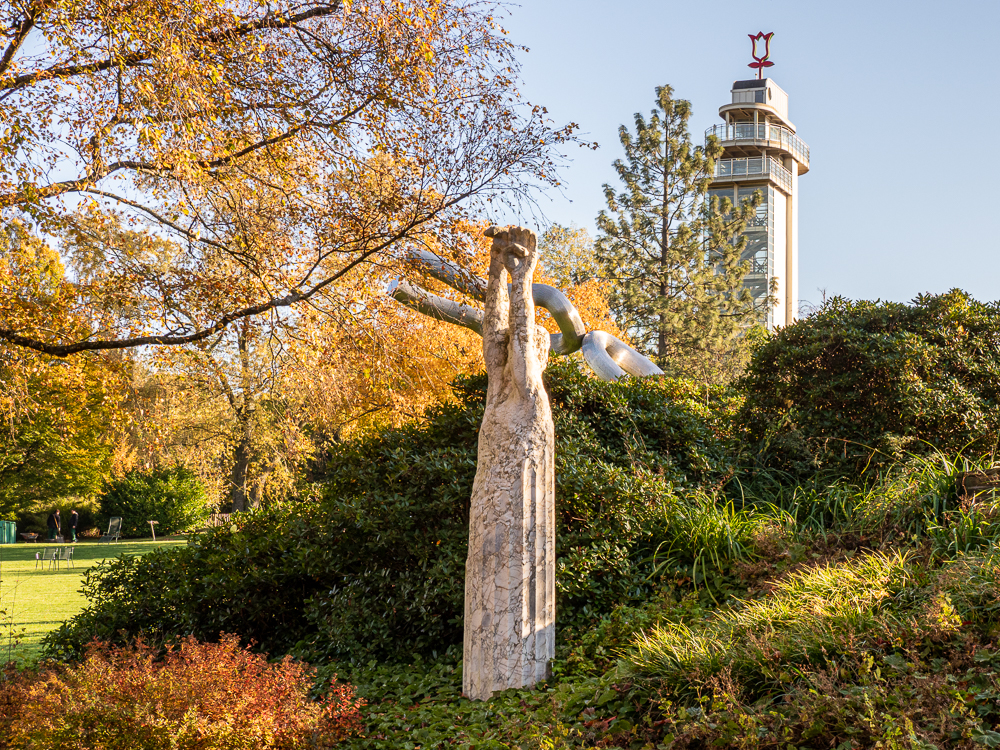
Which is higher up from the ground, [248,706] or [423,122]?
[423,122]

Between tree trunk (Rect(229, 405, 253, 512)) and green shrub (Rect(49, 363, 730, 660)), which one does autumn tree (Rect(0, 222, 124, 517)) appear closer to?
green shrub (Rect(49, 363, 730, 660))

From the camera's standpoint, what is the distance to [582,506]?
609 centimetres

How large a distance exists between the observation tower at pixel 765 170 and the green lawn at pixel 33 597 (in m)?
31.1

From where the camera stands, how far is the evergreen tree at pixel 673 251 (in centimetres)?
2589

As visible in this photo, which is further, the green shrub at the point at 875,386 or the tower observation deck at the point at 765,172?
the tower observation deck at the point at 765,172

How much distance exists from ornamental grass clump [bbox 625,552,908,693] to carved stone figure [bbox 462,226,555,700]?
658 millimetres

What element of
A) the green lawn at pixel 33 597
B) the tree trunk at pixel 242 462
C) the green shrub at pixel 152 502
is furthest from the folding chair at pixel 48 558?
the green shrub at pixel 152 502

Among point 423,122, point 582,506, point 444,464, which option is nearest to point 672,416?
point 582,506

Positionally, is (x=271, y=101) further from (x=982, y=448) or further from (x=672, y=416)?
(x=982, y=448)

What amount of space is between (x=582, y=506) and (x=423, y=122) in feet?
14.4

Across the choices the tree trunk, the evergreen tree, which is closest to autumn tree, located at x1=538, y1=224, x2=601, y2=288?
the evergreen tree

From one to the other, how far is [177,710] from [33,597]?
10.6 meters

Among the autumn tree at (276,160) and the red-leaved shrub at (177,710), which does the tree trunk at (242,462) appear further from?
the red-leaved shrub at (177,710)

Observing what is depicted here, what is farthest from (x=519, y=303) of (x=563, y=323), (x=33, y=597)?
(x=33, y=597)
